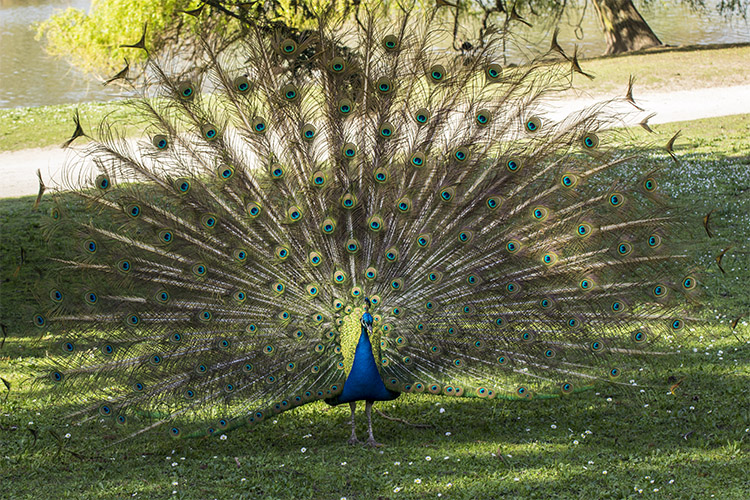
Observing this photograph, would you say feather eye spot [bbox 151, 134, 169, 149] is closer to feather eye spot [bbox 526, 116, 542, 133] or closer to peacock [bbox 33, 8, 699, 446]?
peacock [bbox 33, 8, 699, 446]

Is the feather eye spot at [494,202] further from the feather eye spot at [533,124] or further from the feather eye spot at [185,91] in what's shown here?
the feather eye spot at [185,91]

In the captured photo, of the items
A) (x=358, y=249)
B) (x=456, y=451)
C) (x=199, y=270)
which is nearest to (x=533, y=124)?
(x=358, y=249)

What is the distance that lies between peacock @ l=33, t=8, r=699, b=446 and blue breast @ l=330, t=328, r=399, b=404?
0.05 meters

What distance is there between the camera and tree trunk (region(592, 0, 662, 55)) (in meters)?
23.1

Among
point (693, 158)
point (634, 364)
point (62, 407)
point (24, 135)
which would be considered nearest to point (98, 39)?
point (24, 135)

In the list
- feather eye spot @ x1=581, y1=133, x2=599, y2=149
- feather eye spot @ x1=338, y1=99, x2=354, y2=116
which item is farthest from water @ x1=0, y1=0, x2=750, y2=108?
feather eye spot @ x1=338, y1=99, x2=354, y2=116

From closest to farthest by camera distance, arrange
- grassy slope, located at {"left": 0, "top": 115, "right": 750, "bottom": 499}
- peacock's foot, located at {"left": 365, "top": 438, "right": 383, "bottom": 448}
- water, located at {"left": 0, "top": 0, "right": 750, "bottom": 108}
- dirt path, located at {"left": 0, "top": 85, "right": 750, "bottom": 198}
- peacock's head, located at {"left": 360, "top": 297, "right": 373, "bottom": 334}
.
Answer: grassy slope, located at {"left": 0, "top": 115, "right": 750, "bottom": 499}, peacock's head, located at {"left": 360, "top": 297, "right": 373, "bottom": 334}, peacock's foot, located at {"left": 365, "top": 438, "right": 383, "bottom": 448}, dirt path, located at {"left": 0, "top": 85, "right": 750, "bottom": 198}, water, located at {"left": 0, "top": 0, "right": 750, "bottom": 108}

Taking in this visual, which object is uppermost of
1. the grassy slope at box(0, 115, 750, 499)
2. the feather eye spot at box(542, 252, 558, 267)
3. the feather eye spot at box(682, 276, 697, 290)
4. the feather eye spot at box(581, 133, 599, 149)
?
the feather eye spot at box(581, 133, 599, 149)

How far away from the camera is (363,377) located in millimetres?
5211

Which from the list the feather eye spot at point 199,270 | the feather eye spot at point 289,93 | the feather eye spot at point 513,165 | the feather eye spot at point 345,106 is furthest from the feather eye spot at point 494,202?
the feather eye spot at point 199,270

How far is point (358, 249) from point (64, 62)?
22984 mm

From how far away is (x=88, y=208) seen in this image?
5.46 metres

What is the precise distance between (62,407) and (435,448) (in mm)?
2957

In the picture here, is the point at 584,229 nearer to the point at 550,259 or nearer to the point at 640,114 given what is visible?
the point at 550,259
